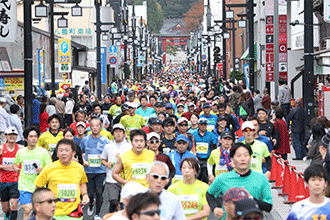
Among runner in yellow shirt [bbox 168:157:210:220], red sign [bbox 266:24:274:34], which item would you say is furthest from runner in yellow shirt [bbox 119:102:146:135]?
red sign [bbox 266:24:274:34]

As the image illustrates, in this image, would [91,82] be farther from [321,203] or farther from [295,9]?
[321,203]

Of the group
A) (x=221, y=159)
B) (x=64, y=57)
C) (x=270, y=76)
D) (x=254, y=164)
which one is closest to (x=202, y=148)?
(x=221, y=159)

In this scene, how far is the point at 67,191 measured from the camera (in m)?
7.84

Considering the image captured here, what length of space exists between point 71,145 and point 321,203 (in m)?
3.20

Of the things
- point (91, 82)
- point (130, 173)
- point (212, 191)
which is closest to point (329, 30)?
point (130, 173)

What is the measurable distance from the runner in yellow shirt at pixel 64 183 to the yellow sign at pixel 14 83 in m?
15.5

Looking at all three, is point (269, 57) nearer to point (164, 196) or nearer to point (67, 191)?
point (67, 191)

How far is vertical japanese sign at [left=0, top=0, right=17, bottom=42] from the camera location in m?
16.2

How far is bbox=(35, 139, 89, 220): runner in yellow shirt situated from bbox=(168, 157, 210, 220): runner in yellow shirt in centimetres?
137

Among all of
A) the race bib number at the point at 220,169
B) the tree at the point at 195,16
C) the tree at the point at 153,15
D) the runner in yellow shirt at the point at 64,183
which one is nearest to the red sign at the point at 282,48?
the race bib number at the point at 220,169

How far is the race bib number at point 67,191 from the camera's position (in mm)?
7809

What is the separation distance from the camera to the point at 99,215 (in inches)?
435

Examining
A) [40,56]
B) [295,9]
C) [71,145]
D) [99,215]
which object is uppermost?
[295,9]

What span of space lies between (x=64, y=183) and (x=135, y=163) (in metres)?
1.01
